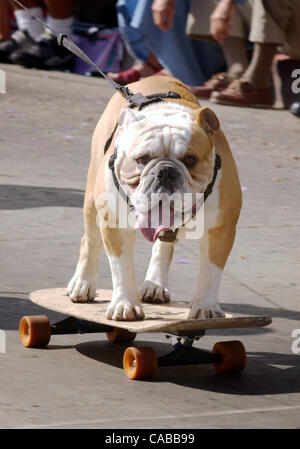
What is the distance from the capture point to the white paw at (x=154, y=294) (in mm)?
6113

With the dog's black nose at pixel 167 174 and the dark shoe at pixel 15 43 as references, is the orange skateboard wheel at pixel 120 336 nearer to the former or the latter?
the dog's black nose at pixel 167 174

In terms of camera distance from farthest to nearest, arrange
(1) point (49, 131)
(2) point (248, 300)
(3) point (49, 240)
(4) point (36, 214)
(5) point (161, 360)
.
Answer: (1) point (49, 131)
(4) point (36, 214)
(3) point (49, 240)
(2) point (248, 300)
(5) point (161, 360)

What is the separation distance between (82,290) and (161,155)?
1146mm

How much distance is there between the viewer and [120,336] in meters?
6.02

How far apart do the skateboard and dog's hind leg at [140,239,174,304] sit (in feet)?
0.35

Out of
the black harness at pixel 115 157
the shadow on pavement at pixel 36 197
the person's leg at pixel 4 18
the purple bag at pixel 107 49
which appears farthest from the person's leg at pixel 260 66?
the black harness at pixel 115 157

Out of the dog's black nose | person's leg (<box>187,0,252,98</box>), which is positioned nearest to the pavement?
person's leg (<box>187,0,252,98</box>)

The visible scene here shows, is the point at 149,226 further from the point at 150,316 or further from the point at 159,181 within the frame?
the point at 150,316

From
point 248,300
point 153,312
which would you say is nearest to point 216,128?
point 153,312

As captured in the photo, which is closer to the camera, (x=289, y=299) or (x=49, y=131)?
(x=289, y=299)

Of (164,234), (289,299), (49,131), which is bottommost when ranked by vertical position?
(49,131)

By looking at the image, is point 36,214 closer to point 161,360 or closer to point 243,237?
point 243,237

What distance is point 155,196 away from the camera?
16.6 ft

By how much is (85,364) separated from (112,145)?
105 centimetres
